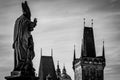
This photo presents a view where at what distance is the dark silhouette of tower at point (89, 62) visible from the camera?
101125mm

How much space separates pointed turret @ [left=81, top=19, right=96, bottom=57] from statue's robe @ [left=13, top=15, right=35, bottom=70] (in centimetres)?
9404

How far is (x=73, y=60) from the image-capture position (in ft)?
355

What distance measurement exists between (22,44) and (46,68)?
86.2 m

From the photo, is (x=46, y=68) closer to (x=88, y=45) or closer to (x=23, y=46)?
(x=88, y=45)

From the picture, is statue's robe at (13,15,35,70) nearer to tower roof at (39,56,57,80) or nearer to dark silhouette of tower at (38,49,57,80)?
dark silhouette of tower at (38,49,57,80)

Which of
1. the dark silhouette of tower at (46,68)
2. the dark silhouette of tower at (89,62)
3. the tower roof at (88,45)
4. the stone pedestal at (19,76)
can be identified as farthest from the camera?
the tower roof at (88,45)

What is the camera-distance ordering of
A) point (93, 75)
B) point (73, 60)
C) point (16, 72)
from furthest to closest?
point (73, 60), point (93, 75), point (16, 72)

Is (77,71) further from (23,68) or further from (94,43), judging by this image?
(23,68)

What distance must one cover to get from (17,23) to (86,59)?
3675 inches

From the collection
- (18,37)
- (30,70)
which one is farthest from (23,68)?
(18,37)

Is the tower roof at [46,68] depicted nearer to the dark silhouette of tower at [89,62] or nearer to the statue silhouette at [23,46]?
the dark silhouette of tower at [89,62]

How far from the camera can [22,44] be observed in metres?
8.83

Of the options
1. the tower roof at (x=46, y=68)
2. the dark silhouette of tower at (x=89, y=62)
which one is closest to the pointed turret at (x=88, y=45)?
the dark silhouette of tower at (x=89, y=62)

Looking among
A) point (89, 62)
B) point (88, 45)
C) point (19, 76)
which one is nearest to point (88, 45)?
point (88, 45)
